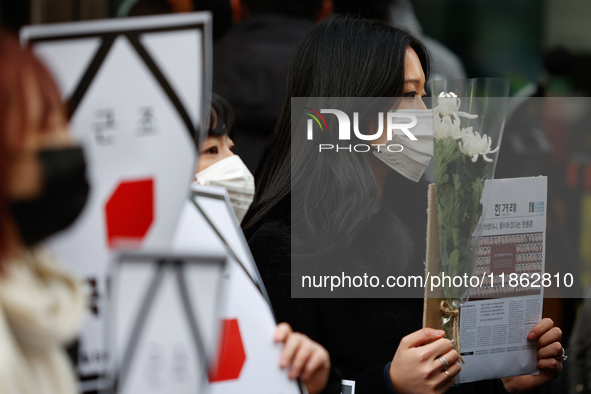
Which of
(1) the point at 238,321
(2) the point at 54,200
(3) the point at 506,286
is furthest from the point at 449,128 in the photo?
(2) the point at 54,200

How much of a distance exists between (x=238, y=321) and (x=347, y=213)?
62 centimetres

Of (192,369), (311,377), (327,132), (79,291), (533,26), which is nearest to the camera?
(79,291)

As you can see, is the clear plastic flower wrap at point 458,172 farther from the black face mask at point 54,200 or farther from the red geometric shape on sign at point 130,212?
the black face mask at point 54,200

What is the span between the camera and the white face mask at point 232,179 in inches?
83.0

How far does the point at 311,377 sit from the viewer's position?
49.6 inches

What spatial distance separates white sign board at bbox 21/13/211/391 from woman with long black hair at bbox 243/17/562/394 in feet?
2.43

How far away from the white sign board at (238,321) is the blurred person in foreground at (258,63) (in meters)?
1.35

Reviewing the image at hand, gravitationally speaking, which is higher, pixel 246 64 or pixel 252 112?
pixel 246 64

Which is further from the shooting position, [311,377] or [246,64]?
[246,64]

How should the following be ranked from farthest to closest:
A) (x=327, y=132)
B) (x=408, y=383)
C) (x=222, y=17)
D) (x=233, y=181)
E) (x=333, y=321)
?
(x=222, y=17)
(x=233, y=181)
(x=327, y=132)
(x=333, y=321)
(x=408, y=383)

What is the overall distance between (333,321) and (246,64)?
1.52 metres

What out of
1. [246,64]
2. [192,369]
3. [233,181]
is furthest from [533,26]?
[192,369]

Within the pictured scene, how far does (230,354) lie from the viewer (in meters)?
1.19

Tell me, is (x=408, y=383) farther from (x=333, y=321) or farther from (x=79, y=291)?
(x=79, y=291)
